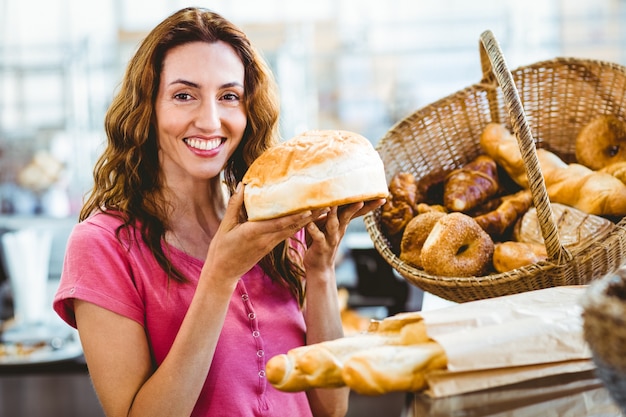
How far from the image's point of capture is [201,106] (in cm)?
150

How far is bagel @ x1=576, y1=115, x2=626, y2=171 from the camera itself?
1.57 metres

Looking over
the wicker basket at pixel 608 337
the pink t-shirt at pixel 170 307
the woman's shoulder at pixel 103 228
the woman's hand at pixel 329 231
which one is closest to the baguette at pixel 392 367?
the wicker basket at pixel 608 337

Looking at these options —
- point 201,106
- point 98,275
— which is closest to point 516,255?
point 201,106

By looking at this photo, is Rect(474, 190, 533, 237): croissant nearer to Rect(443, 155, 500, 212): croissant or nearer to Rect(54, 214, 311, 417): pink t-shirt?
Rect(443, 155, 500, 212): croissant

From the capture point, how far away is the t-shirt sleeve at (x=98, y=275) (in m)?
1.43

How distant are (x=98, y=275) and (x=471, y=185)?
2.78ft

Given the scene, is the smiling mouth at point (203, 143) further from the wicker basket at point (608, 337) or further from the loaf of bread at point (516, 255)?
the wicker basket at point (608, 337)

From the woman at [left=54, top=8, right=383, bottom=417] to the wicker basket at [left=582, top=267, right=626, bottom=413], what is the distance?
0.65 metres

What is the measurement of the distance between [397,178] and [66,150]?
16.6 ft

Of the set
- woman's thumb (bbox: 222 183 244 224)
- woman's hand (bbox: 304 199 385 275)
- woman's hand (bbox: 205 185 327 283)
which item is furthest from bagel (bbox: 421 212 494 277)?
woman's thumb (bbox: 222 183 244 224)

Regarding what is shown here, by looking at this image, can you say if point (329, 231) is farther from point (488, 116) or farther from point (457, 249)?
point (488, 116)

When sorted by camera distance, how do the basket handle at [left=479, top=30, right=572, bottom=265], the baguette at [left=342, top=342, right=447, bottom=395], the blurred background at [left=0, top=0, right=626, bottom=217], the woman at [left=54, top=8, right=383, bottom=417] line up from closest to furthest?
the baguette at [left=342, top=342, right=447, bottom=395] < the basket handle at [left=479, top=30, right=572, bottom=265] < the woman at [left=54, top=8, right=383, bottom=417] < the blurred background at [left=0, top=0, right=626, bottom=217]

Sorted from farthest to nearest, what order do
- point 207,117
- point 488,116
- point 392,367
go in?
point 488,116, point 207,117, point 392,367

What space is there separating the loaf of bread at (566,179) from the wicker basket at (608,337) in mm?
737
